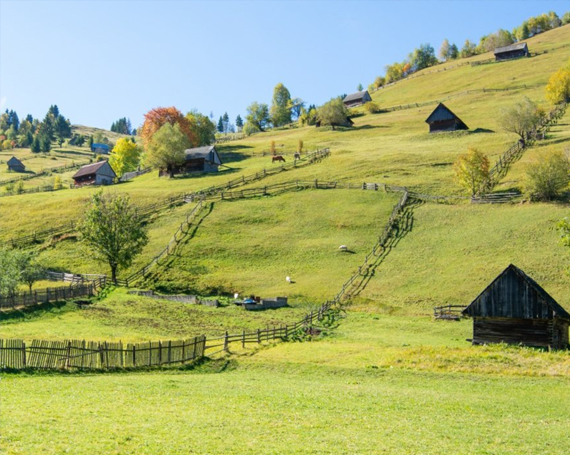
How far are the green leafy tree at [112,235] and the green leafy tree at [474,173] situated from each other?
39589 mm

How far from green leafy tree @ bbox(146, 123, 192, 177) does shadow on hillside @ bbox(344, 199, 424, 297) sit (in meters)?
44.6

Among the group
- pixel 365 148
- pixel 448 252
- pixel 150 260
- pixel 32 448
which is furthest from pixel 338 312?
pixel 365 148

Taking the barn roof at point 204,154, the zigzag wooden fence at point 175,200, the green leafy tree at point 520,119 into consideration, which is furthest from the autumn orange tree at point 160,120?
the green leafy tree at point 520,119

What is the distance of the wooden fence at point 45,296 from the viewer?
160 ft

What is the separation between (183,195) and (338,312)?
132 ft

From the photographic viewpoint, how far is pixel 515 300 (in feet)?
133

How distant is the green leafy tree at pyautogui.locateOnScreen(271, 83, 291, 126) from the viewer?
18125 cm

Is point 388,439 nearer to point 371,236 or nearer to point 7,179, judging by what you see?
point 371,236

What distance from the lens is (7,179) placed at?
470ft

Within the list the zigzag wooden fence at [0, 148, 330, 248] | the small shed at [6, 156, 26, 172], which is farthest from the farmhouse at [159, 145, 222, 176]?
the small shed at [6, 156, 26, 172]

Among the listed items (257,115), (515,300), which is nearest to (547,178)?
(515,300)

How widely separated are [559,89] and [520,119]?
109 feet

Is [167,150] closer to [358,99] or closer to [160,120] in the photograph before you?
[160,120]

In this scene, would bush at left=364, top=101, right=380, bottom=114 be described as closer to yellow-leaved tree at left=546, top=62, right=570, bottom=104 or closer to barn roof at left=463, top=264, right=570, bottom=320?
yellow-leaved tree at left=546, top=62, right=570, bottom=104
